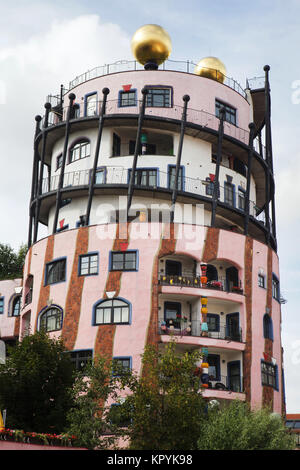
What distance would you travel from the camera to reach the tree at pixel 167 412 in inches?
1041

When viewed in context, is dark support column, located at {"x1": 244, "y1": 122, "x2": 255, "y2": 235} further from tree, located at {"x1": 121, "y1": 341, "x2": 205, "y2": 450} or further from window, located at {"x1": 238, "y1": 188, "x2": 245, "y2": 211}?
tree, located at {"x1": 121, "y1": 341, "x2": 205, "y2": 450}

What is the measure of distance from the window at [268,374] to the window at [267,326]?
68.3 inches

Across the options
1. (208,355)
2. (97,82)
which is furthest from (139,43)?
(208,355)

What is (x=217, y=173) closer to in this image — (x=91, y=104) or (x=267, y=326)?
(x=267, y=326)

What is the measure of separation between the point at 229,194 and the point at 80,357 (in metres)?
14.6

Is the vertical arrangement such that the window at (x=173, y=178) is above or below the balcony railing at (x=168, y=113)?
below

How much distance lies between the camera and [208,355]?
3928 cm

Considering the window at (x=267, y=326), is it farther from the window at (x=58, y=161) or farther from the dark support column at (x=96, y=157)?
the window at (x=58, y=161)

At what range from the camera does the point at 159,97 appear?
45.0 metres

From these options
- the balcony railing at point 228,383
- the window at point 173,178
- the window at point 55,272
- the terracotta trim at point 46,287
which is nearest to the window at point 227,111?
the window at point 173,178

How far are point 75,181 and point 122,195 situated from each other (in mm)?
3491

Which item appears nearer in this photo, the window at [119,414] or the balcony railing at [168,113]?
the window at [119,414]

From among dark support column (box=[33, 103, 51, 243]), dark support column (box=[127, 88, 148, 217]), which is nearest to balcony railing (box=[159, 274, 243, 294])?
dark support column (box=[127, 88, 148, 217])
